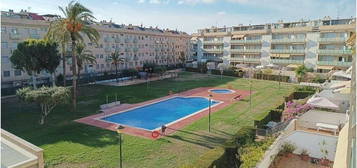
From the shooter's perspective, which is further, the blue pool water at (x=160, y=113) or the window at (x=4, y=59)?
the window at (x=4, y=59)

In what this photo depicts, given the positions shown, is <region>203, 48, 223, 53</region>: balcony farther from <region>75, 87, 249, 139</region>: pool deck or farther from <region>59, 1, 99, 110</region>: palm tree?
<region>59, 1, 99, 110</region>: palm tree

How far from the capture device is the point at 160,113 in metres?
32.2

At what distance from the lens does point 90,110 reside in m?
31.9

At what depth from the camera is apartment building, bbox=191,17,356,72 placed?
55844 mm

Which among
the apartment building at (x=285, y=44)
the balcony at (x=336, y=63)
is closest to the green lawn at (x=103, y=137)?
the balcony at (x=336, y=63)

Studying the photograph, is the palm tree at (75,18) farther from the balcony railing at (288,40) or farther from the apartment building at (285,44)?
the balcony railing at (288,40)

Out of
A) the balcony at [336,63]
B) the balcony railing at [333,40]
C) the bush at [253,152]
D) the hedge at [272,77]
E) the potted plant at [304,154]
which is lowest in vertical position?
the potted plant at [304,154]

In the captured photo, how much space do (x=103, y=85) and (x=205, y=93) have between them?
65.0 feet

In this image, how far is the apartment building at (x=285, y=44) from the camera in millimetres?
55844

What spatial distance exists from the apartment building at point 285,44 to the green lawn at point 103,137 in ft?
90.8

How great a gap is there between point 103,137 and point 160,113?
35.0 ft

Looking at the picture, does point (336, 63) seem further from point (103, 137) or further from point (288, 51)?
point (103, 137)

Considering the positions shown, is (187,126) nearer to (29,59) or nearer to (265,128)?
(265,128)

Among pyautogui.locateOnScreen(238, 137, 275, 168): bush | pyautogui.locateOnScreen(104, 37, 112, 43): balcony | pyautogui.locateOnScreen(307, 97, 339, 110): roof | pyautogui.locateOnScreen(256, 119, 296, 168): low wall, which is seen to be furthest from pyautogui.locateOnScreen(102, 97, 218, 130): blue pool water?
pyautogui.locateOnScreen(104, 37, 112, 43): balcony
